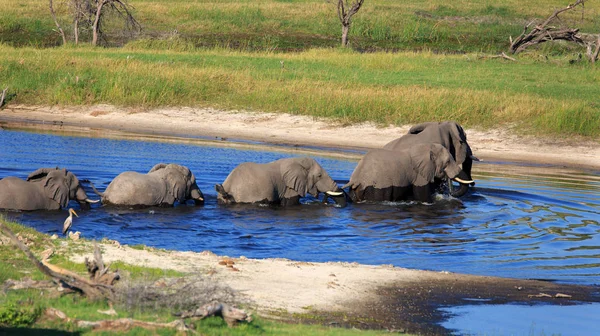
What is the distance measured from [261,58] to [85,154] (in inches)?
511

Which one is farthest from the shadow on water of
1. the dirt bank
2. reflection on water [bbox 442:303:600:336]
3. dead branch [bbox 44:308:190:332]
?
dead branch [bbox 44:308:190:332]

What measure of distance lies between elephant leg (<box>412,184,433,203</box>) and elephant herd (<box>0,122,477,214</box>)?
1 cm

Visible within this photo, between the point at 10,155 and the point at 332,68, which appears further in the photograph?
the point at 332,68

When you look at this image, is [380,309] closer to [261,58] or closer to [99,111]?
[99,111]

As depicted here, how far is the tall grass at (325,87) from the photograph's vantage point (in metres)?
21.2

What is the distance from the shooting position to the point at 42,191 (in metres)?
12.0

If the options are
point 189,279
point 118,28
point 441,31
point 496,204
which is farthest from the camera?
point 441,31

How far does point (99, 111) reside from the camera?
2291 centimetres

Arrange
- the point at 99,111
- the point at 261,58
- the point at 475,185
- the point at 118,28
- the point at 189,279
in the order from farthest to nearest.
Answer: the point at 118,28, the point at 261,58, the point at 99,111, the point at 475,185, the point at 189,279

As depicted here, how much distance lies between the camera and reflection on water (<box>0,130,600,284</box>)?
35.0 feet

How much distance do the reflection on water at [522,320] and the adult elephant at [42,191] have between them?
239 inches

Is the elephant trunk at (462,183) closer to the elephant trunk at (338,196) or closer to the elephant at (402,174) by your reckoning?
the elephant at (402,174)

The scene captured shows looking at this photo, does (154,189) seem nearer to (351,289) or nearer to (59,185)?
(59,185)

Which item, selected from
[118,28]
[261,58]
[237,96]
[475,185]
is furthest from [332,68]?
[118,28]
